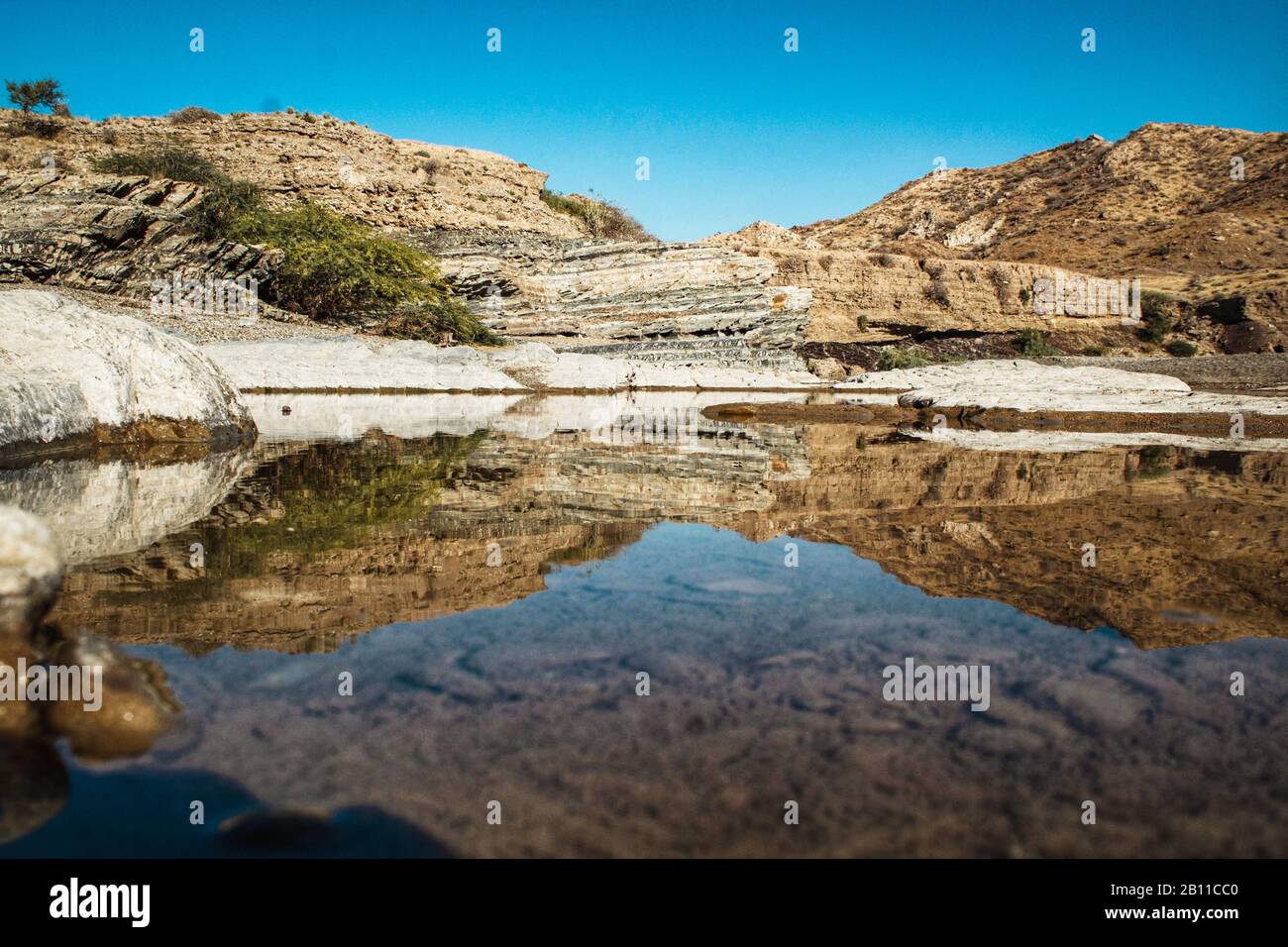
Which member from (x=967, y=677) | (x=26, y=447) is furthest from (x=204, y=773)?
(x=26, y=447)

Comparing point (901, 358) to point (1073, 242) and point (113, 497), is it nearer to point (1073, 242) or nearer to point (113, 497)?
point (113, 497)

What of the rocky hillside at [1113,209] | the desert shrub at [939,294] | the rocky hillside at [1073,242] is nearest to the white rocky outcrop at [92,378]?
the rocky hillside at [1073,242]

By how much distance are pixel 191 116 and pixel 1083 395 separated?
42141mm

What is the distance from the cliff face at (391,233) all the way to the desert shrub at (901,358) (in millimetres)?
3235

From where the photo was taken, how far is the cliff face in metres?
17.8

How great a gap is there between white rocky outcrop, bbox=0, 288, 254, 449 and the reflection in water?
215cm

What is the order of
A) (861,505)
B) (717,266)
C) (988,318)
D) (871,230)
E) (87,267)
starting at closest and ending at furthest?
(861,505) < (87,267) < (717,266) < (988,318) < (871,230)

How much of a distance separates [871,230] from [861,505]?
60260mm

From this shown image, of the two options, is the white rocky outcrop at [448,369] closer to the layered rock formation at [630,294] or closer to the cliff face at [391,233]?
the layered rock formation at [630,294]

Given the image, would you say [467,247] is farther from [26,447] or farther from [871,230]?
[871,230]

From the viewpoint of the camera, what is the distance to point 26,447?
5641mm

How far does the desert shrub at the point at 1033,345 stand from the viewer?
26.7 meters
